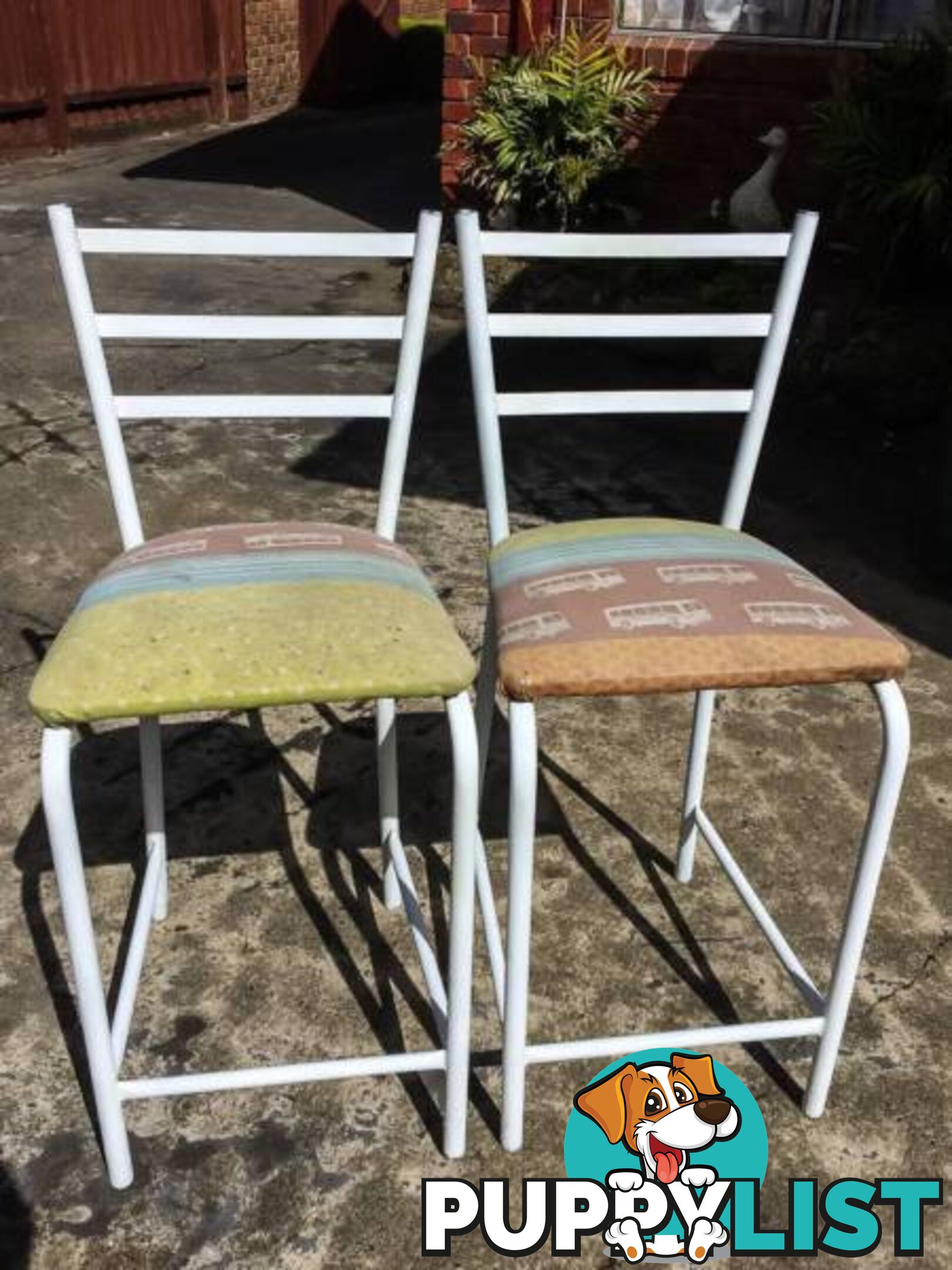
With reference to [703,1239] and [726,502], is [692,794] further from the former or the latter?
[703,1239]

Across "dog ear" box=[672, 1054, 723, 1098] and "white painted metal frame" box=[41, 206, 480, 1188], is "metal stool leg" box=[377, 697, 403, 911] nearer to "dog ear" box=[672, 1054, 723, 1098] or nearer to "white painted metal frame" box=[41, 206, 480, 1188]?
"white painted metal frame" box=[41, 206, 480, 1188]

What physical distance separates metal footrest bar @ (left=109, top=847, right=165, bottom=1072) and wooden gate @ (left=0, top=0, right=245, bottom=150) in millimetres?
8416

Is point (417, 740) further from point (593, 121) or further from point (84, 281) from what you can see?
point (593, 121)

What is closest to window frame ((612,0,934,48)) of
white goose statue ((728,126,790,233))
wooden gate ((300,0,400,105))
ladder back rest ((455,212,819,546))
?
white goose statue ((728,126,790,233))

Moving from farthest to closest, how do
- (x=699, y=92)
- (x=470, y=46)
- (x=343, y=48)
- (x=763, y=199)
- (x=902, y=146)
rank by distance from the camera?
(x=343, y=48) → (x=470, y=46) → (x=699, y=92) → (x=763, y=199) → (x=902, y=146)

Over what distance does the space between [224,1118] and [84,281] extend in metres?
1.11

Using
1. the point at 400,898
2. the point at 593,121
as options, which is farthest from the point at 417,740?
the point at 593,121

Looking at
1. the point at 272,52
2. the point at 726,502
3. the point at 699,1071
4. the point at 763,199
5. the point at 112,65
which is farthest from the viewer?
the point at 272,52

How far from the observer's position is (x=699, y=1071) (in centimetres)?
168

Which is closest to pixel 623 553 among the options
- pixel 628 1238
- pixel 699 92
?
pixel 628 1238

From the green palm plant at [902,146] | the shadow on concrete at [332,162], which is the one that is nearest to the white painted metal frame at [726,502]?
the green palm plant at [902,146]

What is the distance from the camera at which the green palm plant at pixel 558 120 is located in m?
5.53

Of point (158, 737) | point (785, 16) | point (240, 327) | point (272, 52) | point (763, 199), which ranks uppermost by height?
point (785, 16)

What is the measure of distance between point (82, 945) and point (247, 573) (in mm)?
474
